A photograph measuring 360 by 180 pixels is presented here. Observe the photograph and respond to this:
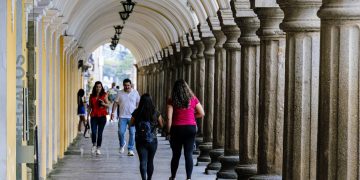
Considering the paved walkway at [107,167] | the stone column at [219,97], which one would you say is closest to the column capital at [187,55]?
the paved walkway at [107,167]

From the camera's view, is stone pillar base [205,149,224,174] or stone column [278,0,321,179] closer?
stone column [278,0,321,179]

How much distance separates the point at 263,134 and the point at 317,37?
8.13ft

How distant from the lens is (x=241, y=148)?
14.7 m

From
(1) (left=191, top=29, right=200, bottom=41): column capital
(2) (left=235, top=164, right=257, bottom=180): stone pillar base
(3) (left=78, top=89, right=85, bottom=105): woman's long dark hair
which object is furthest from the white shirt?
(3) (left=78, top=89, right=85, bottom=105): woman's long dark hair

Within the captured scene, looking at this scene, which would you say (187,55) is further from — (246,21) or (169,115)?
(169,115)

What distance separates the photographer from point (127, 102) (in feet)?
68.8

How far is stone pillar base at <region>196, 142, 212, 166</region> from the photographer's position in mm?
20156

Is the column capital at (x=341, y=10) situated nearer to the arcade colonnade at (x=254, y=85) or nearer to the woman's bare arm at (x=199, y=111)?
the arcade colonnade at (x=254, y=85)

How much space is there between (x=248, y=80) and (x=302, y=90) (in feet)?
15.8

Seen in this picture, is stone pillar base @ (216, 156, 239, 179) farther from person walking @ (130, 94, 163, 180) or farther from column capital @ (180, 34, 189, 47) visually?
column capital @ (180, 34, 189, 47)

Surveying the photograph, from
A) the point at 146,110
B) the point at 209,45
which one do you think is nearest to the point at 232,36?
the point at 146,110

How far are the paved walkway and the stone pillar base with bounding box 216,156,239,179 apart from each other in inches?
23.4

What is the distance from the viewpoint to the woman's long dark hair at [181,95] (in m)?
14.5

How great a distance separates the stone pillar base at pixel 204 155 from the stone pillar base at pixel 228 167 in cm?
335
